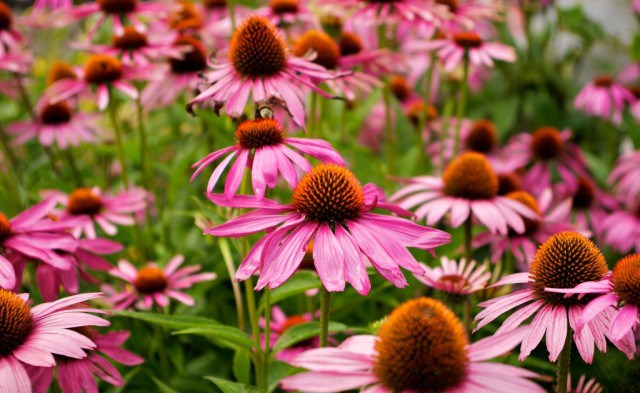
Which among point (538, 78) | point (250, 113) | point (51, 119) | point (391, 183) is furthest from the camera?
point (538, 78)

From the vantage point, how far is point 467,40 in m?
1.91

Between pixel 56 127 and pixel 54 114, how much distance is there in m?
0.04

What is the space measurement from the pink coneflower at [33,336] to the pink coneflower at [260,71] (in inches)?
16.9

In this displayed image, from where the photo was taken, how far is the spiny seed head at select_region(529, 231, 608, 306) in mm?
953

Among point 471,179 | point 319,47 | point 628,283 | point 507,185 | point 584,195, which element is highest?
point 319,47

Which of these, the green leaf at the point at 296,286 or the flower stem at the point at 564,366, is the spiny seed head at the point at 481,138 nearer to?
the green leaf at the point at 296,286

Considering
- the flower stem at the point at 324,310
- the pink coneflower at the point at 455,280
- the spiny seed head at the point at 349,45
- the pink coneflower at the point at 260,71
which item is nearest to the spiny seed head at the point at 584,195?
the spiny seed head at the point at 349,45

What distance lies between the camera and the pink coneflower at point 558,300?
35.0 inches

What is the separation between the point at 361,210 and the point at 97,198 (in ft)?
2.73

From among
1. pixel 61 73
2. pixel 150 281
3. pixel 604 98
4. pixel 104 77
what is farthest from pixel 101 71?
pixel 604 98

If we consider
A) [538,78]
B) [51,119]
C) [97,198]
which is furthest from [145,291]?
[538,78]

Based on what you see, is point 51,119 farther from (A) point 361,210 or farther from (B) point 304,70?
(A) point 361,210

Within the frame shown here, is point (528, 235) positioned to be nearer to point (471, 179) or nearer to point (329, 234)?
point (471, 179)

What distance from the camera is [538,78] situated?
294cm
